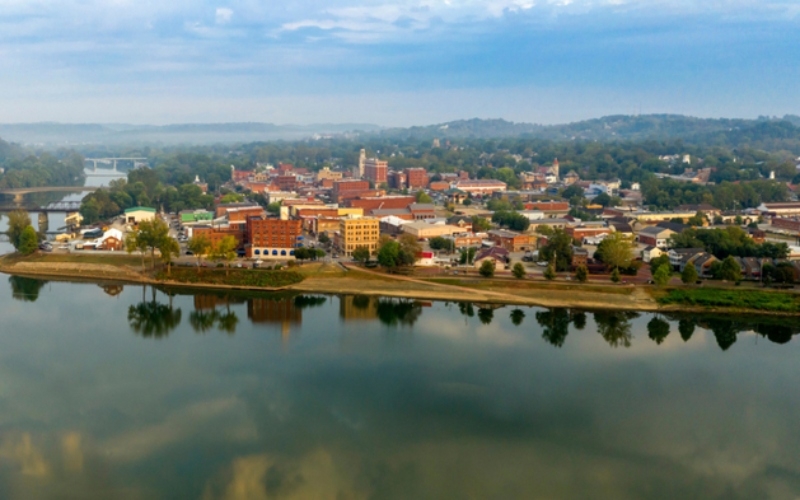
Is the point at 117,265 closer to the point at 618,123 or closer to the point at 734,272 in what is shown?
the point at 734,272

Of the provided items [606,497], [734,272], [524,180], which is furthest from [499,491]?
[524,180]

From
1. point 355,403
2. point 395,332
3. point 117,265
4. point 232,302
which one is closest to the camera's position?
point 355,403

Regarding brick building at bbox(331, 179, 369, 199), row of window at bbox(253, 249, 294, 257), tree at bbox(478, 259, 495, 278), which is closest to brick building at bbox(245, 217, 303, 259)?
row of window at bbox(253, 249, 294, 257)

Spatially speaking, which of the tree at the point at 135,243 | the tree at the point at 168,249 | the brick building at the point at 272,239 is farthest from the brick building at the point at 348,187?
the tree at the point at 168,249

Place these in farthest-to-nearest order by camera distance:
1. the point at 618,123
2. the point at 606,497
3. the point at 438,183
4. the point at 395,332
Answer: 1. the point at 618,123
2. the point at 438,183
3. the point at 395,332
4. the point at 606,497

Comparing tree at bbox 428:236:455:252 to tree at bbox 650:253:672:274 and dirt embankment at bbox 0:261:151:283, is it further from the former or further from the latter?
dirt embankment at bbox 0:261:151:283

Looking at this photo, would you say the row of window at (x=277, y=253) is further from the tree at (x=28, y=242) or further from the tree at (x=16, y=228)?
the tree at (x=16, y=228)
